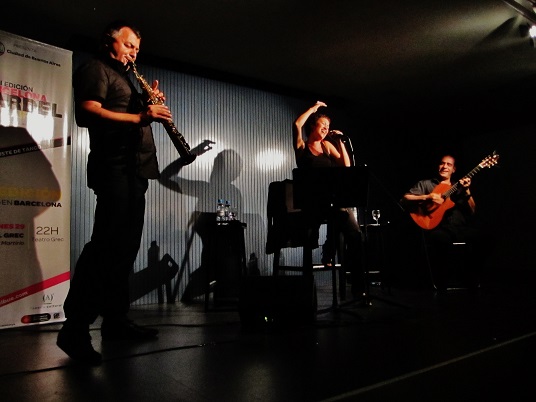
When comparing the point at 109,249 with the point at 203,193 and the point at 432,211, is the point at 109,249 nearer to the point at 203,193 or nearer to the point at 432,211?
the point at 203,193

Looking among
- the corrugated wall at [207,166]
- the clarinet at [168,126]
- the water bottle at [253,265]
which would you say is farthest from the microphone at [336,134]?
the water bottle at [253,265]

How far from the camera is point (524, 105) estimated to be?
19.8 ft

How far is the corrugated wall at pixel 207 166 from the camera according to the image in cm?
399

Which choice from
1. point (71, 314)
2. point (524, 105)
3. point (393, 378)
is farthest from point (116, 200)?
point (524, 105)

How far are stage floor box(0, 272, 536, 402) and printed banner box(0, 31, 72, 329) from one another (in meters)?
0.26

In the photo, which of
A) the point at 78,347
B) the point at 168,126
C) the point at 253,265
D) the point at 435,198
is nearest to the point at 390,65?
the point at 435,198

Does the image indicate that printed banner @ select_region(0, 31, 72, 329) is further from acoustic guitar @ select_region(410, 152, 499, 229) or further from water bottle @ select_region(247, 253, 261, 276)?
acoustic guitar @ select_region(410, 152, 499, 229)

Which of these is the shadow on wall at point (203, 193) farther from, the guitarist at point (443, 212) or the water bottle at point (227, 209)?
the guitarist at point (443, 212)

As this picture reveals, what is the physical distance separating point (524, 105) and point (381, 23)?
368 centimetres

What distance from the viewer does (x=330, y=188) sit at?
2.63 metres

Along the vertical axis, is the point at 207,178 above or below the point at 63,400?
above

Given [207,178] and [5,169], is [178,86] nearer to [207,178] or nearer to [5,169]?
[207,178]

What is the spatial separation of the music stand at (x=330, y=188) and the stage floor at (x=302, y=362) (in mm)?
741

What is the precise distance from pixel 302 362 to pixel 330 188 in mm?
1296
